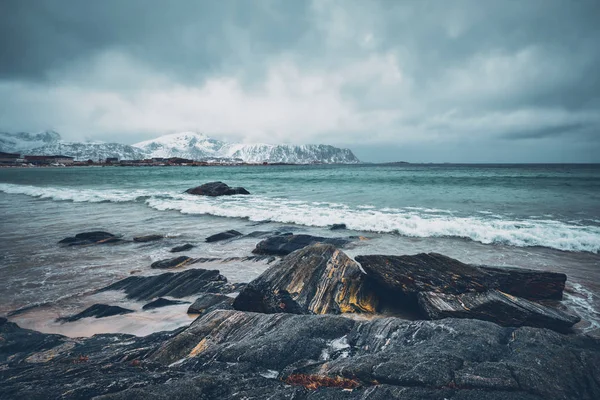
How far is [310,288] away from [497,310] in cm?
388

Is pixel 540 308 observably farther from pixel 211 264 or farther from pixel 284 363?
pixel 211 264

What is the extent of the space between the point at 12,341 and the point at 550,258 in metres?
15.6

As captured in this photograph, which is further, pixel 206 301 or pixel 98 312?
pixel 206 301

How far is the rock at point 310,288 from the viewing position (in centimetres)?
606

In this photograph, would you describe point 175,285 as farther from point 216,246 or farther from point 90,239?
point 90,239

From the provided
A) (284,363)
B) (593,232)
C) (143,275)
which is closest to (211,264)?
(143,275)

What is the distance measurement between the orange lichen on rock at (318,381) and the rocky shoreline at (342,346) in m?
0.02

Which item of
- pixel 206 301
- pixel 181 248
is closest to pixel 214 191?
pixel 181 248

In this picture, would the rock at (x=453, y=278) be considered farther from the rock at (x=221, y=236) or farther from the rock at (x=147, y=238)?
the rock at (x=147, y=238)

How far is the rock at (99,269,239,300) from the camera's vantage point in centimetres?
773

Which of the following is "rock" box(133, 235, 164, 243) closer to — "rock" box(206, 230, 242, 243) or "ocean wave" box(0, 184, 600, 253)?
"rock" box(206, 230, 242, 243)

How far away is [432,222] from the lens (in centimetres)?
1490

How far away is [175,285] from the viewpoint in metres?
8.07

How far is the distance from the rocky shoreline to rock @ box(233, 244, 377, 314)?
3 centimetres
